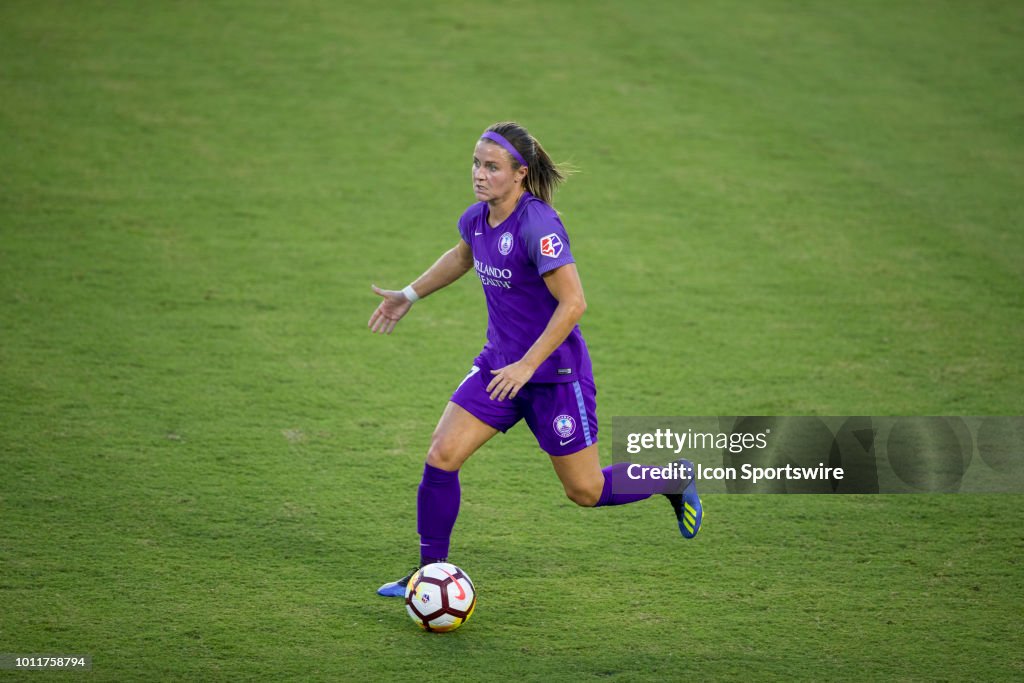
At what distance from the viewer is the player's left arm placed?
4090 millimetres

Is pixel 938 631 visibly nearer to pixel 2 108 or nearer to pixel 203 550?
pixel 203 550

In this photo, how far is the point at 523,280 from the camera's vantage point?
14.1 feet

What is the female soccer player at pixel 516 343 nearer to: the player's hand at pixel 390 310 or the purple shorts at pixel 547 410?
the purple shorts at pixel 547 410

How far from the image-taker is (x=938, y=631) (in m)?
4.37

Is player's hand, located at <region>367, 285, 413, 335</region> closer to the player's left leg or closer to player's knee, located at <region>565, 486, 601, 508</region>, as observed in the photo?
the player's left leg

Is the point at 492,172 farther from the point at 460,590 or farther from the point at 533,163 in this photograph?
the point at 460,590

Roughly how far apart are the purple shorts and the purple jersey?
54 mm

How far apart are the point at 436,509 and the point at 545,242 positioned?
45.1 inches

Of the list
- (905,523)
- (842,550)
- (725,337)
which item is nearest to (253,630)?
(842,550)

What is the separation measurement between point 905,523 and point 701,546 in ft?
3.36

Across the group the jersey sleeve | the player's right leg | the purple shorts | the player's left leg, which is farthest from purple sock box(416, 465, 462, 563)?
the jersey sleeve

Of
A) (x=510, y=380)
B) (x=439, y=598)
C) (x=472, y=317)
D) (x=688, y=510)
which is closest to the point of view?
(x=510, y=380)

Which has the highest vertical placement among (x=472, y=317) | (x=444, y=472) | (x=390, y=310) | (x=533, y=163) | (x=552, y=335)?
(x=472, y=317)

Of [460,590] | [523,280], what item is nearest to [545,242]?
[523,280]
